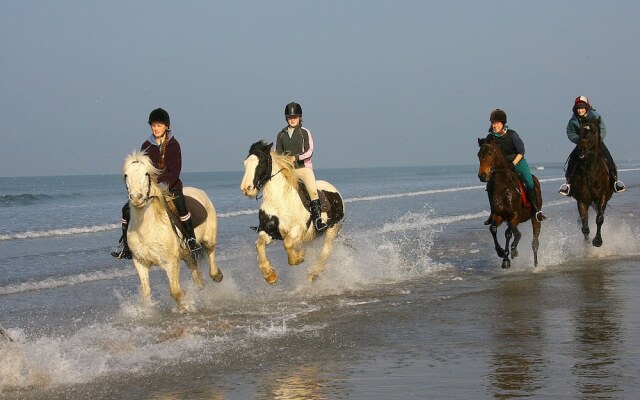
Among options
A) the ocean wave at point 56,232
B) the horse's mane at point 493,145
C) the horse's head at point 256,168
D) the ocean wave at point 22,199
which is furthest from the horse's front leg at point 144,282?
the ocean wave at point 22,199

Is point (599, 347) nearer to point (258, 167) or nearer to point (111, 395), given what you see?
point (111, 395)

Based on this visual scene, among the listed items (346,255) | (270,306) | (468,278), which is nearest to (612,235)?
(468,278)

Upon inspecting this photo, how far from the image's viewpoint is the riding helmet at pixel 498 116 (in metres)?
13.7

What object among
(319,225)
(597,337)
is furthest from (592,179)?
(597,337)

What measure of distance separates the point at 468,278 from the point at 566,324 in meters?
4.52

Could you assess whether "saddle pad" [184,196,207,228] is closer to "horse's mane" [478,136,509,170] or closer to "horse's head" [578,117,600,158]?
"horse's mane" [478,136,509,170]

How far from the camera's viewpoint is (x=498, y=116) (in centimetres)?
1369

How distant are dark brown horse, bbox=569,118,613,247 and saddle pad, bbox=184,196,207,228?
22.0 feet

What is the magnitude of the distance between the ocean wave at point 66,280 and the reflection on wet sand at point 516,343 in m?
6.96

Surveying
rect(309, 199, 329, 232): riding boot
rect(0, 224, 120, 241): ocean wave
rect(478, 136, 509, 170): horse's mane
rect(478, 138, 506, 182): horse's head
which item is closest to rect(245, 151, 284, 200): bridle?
rect(309, 199, 329, 232): riding boot

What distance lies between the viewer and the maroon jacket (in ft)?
35.1

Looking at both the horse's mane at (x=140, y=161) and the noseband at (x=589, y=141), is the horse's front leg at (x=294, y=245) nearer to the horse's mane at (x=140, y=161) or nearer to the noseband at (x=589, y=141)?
the horse's mane at (x=140, y=161)

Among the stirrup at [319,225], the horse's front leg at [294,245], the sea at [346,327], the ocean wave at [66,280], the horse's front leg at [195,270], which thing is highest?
the stirrup at [319,225]

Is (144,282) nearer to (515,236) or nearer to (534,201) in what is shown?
(515,236)
